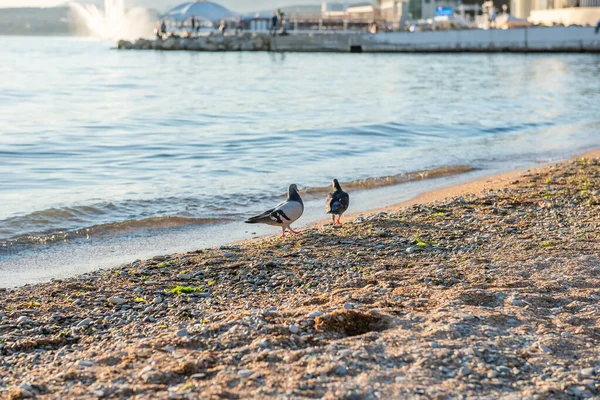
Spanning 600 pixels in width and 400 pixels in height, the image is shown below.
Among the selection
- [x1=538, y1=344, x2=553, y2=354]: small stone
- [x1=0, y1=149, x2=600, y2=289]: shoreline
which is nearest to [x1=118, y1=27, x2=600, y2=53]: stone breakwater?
[x1=0, y1=149, x2=600, y2=289]: shoreline

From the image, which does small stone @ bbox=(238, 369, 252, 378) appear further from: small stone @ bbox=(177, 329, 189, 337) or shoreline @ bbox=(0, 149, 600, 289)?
shoreline @ bbox=(0, 149, 600, 289)

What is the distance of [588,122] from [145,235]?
1637 cm

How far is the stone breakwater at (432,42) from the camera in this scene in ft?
222

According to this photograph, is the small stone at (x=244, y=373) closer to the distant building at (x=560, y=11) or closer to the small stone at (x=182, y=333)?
the small stone at (x=182, y=333)

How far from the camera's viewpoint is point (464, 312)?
5340 mm

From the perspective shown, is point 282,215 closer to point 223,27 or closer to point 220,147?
point 220,147

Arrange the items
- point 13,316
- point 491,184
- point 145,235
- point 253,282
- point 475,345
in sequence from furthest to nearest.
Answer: point 491,184 < point 145,235 < point 253,282 < point 13,316 < point 475,345

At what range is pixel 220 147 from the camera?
1727cm

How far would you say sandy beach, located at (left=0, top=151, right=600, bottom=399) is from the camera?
14.2 feet

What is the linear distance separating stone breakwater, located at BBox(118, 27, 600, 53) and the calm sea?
30.4 meters

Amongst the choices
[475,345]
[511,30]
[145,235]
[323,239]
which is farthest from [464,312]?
[511,30]

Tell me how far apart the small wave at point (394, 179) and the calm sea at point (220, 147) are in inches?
Result: 1.3

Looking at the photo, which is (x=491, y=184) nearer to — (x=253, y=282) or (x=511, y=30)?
(x=253, y=282)

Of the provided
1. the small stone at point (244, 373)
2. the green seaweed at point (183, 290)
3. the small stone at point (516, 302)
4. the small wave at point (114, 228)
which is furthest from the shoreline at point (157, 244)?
the small stone at point (516, 302)
